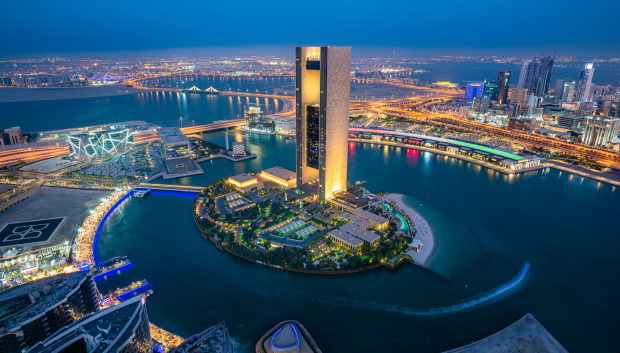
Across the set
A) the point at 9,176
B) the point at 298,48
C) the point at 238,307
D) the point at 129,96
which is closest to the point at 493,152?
the point at 298,48

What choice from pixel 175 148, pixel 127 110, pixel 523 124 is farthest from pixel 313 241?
pixel 127 110

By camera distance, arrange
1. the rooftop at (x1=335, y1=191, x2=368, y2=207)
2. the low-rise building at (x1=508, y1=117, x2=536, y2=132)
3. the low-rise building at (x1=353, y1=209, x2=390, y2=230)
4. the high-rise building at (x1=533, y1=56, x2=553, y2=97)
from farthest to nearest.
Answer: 1. the high-rise building at (x1=533, y1=56, x2=553, y2=97)
2. the low-rise building at (x1=508, y1=117, x2=536, y2=132)
3. the rooftop at (x1=335, y1=191, x2=368, y2=207)
4. the low-rise building at (x1=353, y1=209, x2=390, y2=230)

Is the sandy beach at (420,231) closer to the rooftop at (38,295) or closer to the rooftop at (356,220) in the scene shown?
the rooftop at (356,220)

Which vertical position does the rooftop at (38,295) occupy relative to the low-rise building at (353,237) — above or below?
above

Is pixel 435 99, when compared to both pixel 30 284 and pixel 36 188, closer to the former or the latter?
pixel 36 188

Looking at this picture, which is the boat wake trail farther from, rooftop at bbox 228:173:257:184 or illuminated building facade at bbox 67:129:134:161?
illuminated building facade at bbox 67:129:134:161

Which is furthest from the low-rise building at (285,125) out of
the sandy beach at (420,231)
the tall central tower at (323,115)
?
the sandy beach at (420,231)

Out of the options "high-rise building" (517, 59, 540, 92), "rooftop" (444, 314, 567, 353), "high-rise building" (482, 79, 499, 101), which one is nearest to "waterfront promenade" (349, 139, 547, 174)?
"rooftop" (444, 314, 567, 353)
